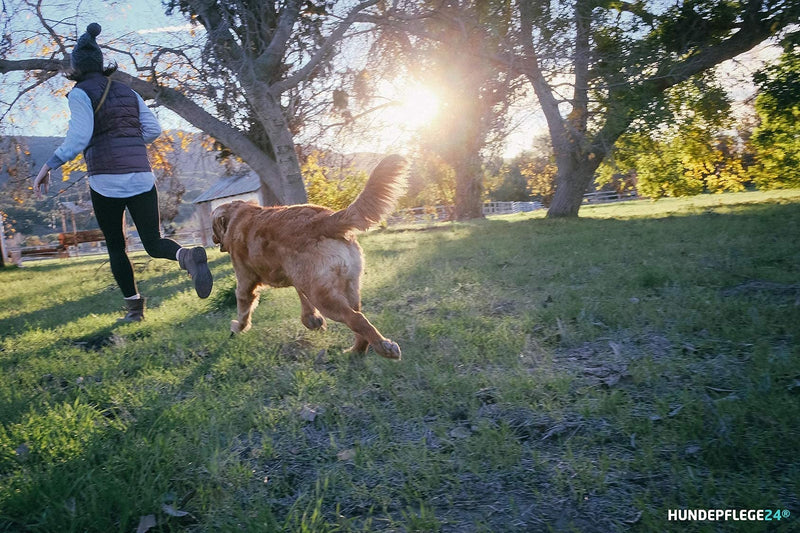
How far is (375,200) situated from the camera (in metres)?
3.19

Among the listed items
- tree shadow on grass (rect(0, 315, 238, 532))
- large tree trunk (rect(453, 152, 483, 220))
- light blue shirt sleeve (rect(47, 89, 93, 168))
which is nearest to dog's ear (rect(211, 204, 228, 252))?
light blue shirt sleeve (rect(47, 89, 93, 168))

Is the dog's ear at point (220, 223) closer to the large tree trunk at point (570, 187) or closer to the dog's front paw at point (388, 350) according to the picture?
the dog's front paw at point (388, 350)

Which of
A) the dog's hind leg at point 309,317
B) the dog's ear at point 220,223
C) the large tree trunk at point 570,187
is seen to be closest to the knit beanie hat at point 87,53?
the dog's ear at point 220,223

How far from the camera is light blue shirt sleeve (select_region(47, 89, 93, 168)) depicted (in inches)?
153

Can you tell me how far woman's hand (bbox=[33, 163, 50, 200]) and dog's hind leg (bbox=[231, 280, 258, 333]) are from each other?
6.17 ft

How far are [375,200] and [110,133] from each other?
270 centimetres

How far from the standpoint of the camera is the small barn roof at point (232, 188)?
117ft

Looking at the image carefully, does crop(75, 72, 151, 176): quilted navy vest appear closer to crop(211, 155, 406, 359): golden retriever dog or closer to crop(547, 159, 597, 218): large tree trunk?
crop(211, 155, 406, 359): golden retriever dog

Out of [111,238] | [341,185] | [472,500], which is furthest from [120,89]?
[341,185]

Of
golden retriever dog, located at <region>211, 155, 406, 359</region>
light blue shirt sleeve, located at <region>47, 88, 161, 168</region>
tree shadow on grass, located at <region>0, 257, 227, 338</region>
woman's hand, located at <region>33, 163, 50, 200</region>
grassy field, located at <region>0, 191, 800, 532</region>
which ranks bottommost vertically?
grassy field, located at <region>0, 191, 800, 532</region>

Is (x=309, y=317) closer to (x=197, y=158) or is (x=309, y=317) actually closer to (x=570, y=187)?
(x=197, y=158)

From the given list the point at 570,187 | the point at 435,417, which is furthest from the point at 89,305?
the point at 570,187

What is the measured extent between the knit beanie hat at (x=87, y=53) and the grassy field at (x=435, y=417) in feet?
8.05

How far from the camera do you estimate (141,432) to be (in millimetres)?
2371
